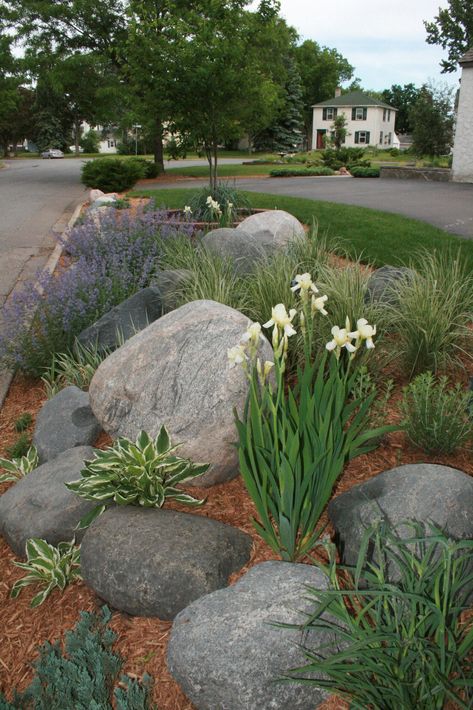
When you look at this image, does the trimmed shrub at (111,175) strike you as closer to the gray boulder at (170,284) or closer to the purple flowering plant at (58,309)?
the purple flowering plant at (58,309)

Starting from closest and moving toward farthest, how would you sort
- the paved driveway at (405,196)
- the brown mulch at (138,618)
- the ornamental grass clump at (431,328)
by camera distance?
the brown mulch at (138,618)
the ornamental grass clump at (431,328)
the paved driveway at (405,196)

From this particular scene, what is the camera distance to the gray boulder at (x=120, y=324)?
5094mm

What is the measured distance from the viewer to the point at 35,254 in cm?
1027

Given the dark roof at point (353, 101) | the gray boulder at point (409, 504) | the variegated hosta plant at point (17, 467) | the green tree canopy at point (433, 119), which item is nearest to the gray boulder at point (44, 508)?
the variegated hosta plant at point (17, 467)

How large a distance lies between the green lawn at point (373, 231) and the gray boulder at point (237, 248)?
1.13 meters

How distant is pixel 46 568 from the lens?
3.06 meters

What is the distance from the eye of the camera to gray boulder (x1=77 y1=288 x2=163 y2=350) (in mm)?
5094

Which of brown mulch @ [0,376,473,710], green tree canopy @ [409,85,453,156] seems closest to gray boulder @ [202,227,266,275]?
brown mulch @ [0,376,473,710]

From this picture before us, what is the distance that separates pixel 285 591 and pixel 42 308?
13.0 ft

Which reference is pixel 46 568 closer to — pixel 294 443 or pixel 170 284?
pixel 294 443

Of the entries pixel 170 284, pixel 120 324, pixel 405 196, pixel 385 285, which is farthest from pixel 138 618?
pixel 405 196

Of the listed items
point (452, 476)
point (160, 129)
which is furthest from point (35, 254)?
point (160, 129)

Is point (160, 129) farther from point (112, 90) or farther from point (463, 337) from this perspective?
point (463, 337)

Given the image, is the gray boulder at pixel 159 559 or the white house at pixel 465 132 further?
the white house at pixel 465 132
